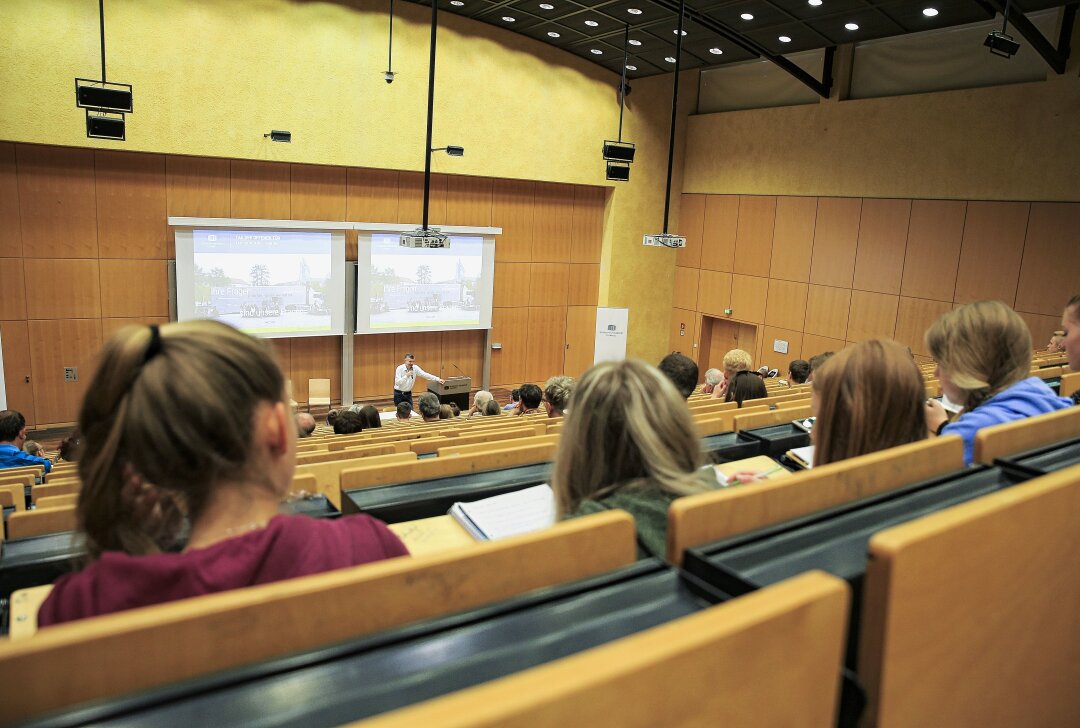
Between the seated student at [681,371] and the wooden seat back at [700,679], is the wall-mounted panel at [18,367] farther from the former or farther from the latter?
the wooden seat back at [700,679]

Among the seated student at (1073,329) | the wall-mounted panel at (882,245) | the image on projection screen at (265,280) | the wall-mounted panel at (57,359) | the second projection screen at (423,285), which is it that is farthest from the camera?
the second projection screen at (423,285)

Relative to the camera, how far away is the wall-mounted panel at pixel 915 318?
453 inches

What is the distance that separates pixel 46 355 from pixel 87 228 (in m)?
1.90

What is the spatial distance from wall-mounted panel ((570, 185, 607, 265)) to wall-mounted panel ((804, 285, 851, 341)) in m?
4.33

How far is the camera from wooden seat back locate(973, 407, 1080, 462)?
58.5 inches

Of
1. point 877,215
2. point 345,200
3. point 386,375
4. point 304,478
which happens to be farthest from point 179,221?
point 877,215

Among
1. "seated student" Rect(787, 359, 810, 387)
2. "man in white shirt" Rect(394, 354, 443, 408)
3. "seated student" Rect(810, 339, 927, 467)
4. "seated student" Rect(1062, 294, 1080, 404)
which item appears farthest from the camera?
"man in white shirt" Rect(394, 354, 443, 408)

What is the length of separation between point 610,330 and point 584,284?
50.9 inches

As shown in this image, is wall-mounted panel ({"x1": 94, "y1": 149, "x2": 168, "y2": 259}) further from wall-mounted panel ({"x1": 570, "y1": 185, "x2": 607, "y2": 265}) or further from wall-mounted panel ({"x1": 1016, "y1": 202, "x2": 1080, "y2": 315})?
wall-mounted panel ({"x1": 1016, "y1": 202, "x2": 1080, "y2": 315})

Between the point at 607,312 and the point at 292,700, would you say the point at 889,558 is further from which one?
the point at 607,312

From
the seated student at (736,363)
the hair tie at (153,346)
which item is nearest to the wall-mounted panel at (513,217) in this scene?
the seated student at (736,363)

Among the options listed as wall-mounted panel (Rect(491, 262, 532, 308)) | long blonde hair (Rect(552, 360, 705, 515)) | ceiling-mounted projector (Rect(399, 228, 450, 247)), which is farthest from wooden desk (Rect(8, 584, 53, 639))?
wall-mounted panel (Rect(491, 262, 532, 308))

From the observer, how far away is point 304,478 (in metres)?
2.11

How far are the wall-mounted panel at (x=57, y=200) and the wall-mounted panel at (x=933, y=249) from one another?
1236cm
